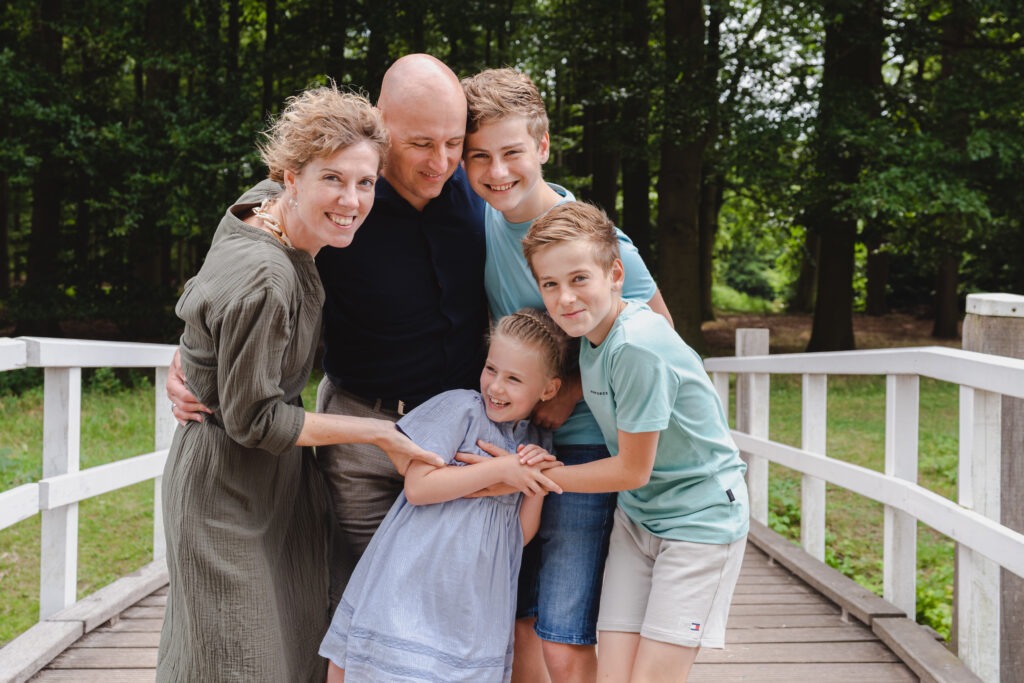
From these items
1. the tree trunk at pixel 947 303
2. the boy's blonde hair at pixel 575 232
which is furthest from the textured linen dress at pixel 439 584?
the tree trunk at pixel 947 303

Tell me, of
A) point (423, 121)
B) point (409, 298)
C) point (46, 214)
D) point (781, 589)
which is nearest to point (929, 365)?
point (781, 589)

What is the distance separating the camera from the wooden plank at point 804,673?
3.37 m

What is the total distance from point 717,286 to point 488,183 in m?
35.2

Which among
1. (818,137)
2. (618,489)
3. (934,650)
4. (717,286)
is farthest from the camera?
(717,286)

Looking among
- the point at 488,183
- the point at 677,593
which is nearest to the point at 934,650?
the point at 677,593

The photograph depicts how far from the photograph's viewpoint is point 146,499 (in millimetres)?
7586

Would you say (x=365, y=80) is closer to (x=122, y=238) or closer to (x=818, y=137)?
(x=122, y=238)

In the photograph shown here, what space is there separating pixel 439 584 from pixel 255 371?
73 centimetres

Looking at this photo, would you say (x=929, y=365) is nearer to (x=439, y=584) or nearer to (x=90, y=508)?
(x=439, y=584)

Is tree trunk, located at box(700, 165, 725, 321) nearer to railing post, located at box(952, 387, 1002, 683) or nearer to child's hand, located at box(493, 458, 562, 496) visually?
railing post, located at box(952, 387, 1002, 683)

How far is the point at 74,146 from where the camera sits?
38.4ft

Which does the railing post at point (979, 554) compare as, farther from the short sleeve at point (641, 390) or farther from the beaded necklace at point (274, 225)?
the beaded necklace at point (274, 225)

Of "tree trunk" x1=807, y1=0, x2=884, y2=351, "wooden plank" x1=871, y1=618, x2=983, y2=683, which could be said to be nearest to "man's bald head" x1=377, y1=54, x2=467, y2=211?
"wooden plank" x1=871, y1=618, x2=983, y2=683

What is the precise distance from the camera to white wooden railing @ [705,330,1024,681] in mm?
2852
